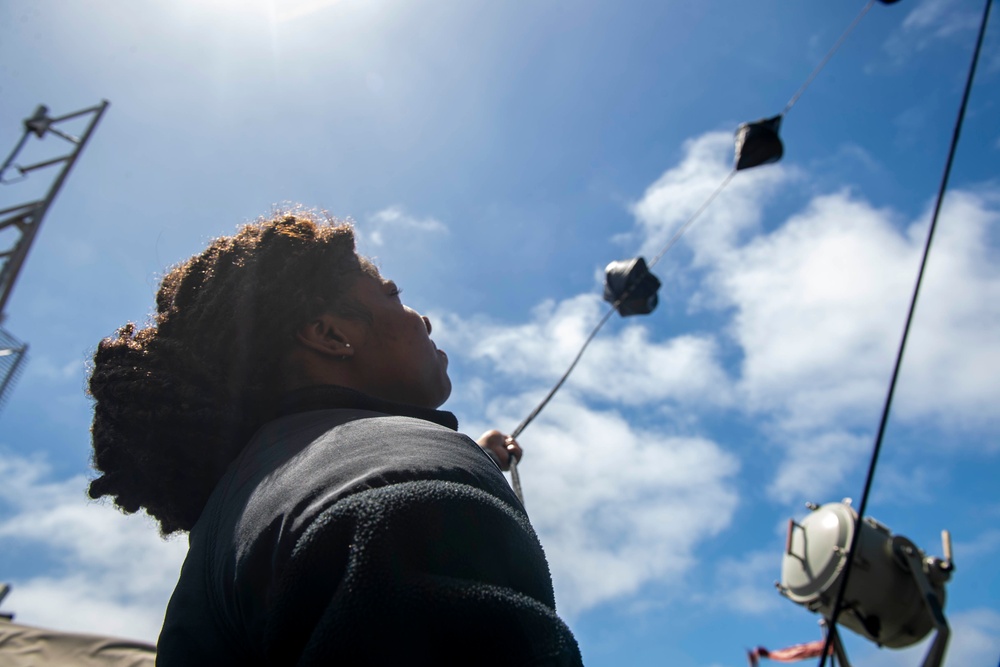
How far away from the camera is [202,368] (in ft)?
4.98

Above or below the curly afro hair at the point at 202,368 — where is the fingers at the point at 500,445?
above

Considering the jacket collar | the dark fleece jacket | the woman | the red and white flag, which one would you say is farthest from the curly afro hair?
the red and white flag

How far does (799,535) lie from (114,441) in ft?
24.9

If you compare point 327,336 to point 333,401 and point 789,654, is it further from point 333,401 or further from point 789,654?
point 789,654

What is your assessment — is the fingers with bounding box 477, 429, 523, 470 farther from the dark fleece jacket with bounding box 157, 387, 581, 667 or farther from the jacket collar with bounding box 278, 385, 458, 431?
the dark fleece jacket with bounding box 157, 387, 581, 667

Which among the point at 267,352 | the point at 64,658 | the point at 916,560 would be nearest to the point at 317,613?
the point at 267,352

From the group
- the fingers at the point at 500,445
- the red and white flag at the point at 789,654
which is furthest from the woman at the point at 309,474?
the red and white flag at the point at 789,654

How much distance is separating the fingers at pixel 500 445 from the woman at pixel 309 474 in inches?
27.3

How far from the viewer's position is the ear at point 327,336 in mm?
1623

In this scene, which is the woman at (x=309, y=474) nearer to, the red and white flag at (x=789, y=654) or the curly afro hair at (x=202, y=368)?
the curly afro hair at (x=202, y=368)

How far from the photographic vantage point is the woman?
0.64m

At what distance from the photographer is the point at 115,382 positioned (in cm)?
148

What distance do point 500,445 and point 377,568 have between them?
6.57ft

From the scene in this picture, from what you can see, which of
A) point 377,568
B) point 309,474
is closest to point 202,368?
point 309,474
